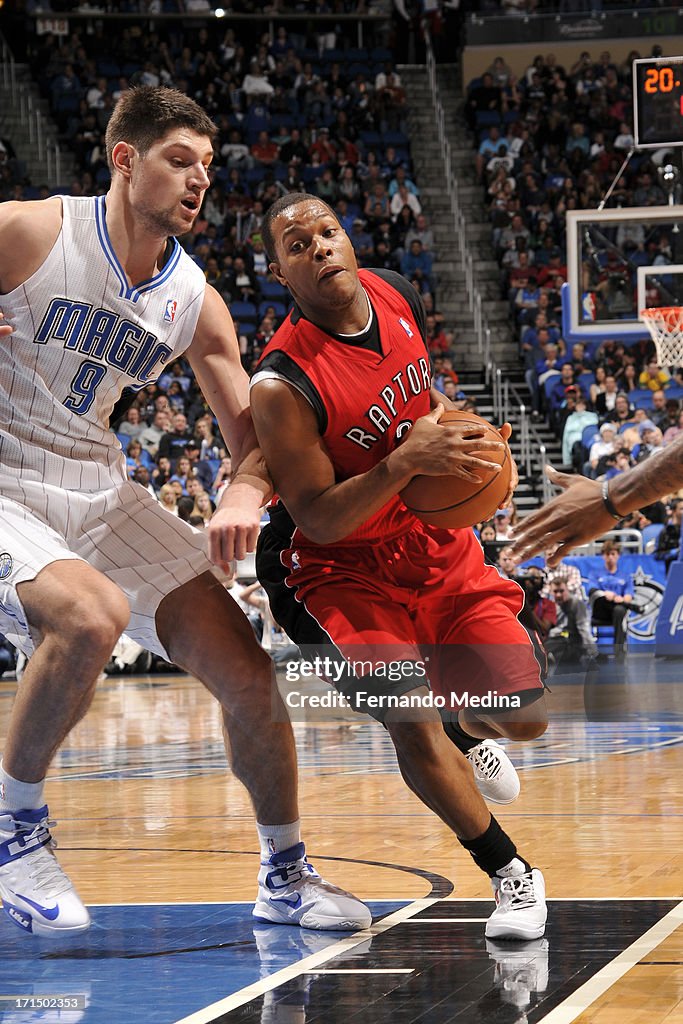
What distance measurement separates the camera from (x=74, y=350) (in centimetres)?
391

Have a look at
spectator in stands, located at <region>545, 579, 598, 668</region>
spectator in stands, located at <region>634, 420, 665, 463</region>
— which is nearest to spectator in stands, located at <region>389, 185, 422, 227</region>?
spectator in stands, located at <region>634, 420, 665, 463</region>

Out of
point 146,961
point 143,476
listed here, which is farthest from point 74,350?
point 143,476

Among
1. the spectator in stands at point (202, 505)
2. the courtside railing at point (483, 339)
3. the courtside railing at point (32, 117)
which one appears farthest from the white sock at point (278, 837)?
the courtside railing at point (32, 117)

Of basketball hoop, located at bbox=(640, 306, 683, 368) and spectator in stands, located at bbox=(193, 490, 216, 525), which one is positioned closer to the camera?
basketball hoop, located at bbox=(640, 306, 683, 368)

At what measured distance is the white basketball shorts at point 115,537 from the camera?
3.87m

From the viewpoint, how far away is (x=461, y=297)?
800 inches

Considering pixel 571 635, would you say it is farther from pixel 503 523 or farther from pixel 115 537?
pixel 115 537

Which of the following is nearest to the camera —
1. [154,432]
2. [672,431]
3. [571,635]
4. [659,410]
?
[571,635]

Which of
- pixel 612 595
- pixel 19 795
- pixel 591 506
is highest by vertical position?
pixel 591 506

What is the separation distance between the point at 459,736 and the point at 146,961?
130cm

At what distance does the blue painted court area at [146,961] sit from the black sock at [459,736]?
55 cm

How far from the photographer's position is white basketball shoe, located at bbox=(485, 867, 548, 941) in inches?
146

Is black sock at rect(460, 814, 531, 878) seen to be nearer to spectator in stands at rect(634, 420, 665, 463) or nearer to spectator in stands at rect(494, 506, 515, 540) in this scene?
spectator in stands at rect(494, 506, 515, 540)

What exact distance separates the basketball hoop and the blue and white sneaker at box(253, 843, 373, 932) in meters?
8.99
